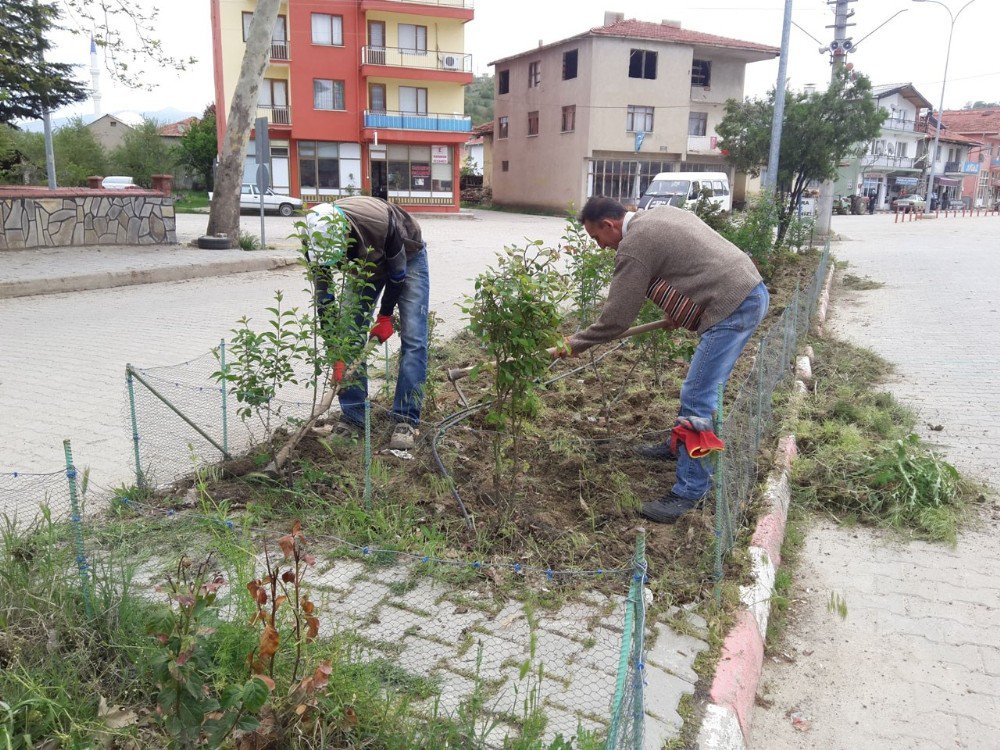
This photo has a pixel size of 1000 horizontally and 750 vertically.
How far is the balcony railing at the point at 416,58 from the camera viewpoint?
35656 mm

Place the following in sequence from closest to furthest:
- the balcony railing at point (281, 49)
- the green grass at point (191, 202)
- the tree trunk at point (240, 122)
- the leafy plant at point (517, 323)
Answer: the leafy plant at point (517, 323) → the tree trunk at point (240, 122) → the green grass at point (191, 202) → the balcony railing at point (281, 49)

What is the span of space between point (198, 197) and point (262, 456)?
1708 inches

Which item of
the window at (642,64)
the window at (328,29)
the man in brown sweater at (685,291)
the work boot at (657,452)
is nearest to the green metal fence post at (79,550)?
the man in brown sweater at (685,291)

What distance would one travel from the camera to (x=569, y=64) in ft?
137

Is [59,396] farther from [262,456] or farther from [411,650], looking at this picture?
[411,650]

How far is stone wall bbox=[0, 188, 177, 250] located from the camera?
44.8 ft

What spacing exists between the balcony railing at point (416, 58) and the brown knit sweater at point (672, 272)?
34553 millimetres

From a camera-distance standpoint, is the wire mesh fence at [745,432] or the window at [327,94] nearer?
the wire mesh fence at [745,432]

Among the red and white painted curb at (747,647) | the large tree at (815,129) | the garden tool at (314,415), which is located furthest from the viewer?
the large tree at (815,129)

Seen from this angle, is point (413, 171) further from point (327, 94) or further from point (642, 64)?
point (642, 64)

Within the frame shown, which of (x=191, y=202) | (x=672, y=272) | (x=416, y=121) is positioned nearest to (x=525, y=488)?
(x=672, y=272)

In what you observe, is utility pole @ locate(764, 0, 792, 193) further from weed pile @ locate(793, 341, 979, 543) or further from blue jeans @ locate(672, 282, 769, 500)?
blue jeans @ locate(672, 282, 769, 500)

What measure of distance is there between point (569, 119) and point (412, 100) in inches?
353

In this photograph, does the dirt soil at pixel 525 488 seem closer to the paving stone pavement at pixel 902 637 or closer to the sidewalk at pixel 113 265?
the paving stone pavement at pixel 902 637
